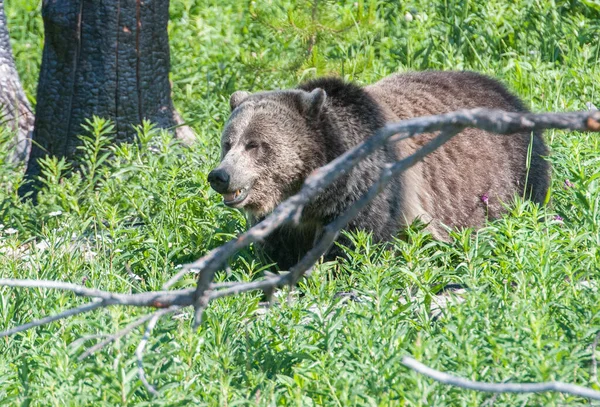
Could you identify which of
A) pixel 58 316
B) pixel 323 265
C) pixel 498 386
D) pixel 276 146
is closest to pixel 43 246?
pixel 276 146

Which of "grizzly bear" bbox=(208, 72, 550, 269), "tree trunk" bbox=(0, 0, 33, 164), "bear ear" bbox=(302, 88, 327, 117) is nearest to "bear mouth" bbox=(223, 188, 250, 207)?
"grizzly bear" bbox=(208, 72, 550, 269)

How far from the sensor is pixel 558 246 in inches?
192

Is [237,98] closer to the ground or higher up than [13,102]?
higher up

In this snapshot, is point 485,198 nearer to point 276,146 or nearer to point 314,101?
point 314,101

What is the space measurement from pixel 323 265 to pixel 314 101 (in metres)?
1.57

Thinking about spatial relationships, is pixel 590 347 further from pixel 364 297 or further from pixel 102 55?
pixel 102 55

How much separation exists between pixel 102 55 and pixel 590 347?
473 cm

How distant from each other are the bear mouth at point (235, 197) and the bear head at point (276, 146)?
26 mm

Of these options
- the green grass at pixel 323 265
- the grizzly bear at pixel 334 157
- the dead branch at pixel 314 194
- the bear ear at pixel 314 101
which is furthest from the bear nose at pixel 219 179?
the dead branch at pixel 314 194

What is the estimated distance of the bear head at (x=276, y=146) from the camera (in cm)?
605

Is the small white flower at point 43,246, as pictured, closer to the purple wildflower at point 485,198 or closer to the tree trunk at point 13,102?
the tree trunk at point 13,102

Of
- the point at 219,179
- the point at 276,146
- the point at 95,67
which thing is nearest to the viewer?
the point at 219,179

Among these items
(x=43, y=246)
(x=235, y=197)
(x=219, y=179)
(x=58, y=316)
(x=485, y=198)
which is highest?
(x=58, y=316)

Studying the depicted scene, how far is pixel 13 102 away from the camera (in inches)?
309
